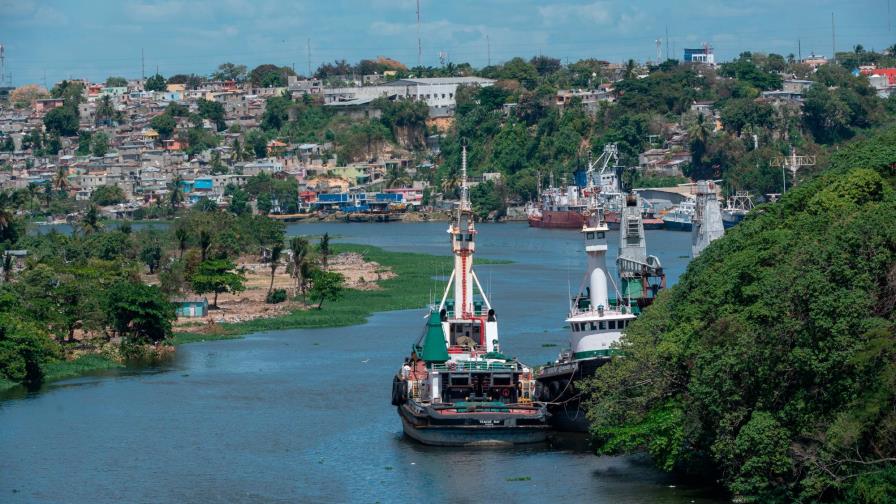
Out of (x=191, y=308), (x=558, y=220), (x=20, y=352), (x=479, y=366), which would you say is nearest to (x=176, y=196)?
(x=558, y=220)

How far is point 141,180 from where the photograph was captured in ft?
→ 607

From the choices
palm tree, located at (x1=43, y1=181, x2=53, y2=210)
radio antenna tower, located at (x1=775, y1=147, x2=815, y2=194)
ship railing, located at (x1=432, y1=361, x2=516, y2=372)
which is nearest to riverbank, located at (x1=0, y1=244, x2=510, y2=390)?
ship railing, located at (x1=432, y1=361, x2=516, y2=372)

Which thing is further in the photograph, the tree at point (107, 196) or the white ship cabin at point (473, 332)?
the tree at point (107, 196)

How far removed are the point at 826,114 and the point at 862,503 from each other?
137 meters

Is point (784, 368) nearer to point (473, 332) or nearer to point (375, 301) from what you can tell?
point (473, 332)

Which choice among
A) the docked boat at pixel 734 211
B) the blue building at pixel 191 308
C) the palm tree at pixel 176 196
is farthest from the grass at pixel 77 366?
the palm tree at pixel 176 196

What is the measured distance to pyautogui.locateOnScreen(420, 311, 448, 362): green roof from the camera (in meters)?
43.7

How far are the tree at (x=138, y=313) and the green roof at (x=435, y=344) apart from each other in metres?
17.8

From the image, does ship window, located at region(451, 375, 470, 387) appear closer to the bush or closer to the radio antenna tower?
the bush

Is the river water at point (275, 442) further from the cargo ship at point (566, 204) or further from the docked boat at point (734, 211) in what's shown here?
the cargo ship at point (566, 204)

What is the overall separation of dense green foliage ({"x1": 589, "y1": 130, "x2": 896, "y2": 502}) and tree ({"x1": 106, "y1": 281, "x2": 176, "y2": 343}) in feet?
78.7

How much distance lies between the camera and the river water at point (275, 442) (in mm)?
37531

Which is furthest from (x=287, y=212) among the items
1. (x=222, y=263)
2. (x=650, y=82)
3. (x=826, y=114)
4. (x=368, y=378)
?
(x=368, y=378)

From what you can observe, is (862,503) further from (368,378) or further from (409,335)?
(409,335)
